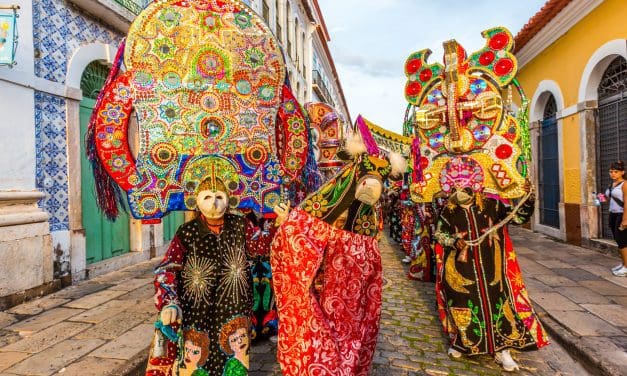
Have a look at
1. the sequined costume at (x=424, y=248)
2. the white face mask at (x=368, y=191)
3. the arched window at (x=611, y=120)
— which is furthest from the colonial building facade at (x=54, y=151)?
the arched window at (x=611, y=120)

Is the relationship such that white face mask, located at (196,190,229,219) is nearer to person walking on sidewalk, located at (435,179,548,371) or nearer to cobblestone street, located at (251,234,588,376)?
cobblestone street, located at (251,234,588,376)

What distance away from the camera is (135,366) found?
3516mm

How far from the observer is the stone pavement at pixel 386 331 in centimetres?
355

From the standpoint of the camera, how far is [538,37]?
11359mm

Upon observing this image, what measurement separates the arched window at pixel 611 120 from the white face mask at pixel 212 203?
865 centimetres

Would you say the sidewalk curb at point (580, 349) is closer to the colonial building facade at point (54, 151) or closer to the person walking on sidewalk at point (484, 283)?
the person walking on sidewalk at point (484, 283)

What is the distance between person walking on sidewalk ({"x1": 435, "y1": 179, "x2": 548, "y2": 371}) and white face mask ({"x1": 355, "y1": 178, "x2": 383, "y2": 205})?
1388 mm

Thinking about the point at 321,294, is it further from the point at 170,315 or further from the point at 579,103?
the point at 579,103

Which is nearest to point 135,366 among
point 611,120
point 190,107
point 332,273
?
point 332,273

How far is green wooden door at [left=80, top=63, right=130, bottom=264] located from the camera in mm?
6902

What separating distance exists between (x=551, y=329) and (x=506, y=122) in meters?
2.25

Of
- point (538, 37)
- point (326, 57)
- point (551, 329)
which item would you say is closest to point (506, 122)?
point (551, 329)

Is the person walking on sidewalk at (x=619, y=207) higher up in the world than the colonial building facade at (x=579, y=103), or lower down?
lower down

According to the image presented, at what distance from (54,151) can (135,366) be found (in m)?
4.00
